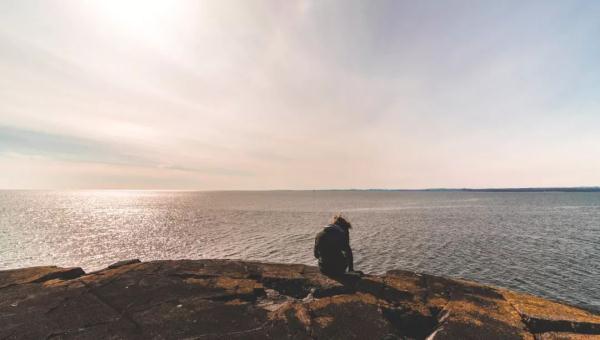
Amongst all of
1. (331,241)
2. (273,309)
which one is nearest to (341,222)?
(331,241)

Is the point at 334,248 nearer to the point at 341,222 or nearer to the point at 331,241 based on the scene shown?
the point at 331,241

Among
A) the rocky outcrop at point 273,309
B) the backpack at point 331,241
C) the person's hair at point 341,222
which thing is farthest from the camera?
the person's hair at point 341,222

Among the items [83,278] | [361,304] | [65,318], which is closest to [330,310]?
[361,304]

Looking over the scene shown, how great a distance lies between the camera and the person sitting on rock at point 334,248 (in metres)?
9.70

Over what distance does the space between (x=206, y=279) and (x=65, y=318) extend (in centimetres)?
382

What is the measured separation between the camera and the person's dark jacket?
970 cm

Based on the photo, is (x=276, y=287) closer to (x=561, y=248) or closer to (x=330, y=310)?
(x=330, y=310)

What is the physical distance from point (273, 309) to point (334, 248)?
3.00 meters

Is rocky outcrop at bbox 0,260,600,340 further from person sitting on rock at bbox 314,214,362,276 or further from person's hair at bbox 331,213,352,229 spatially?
person's hair at bbox 331,213,352,229

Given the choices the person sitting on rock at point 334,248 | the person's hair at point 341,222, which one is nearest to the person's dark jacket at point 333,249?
the person sitting on rock at point 334,248

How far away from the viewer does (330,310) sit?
7328 mm

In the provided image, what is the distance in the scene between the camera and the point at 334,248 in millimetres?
9859

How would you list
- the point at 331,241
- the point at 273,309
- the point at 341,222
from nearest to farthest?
1. the point at 273,309
2. the point at 331,241
3. the point at 341,222

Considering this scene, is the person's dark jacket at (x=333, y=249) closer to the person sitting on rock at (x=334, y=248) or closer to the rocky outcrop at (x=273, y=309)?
the person sitting on rock at (x=334, y=248)
